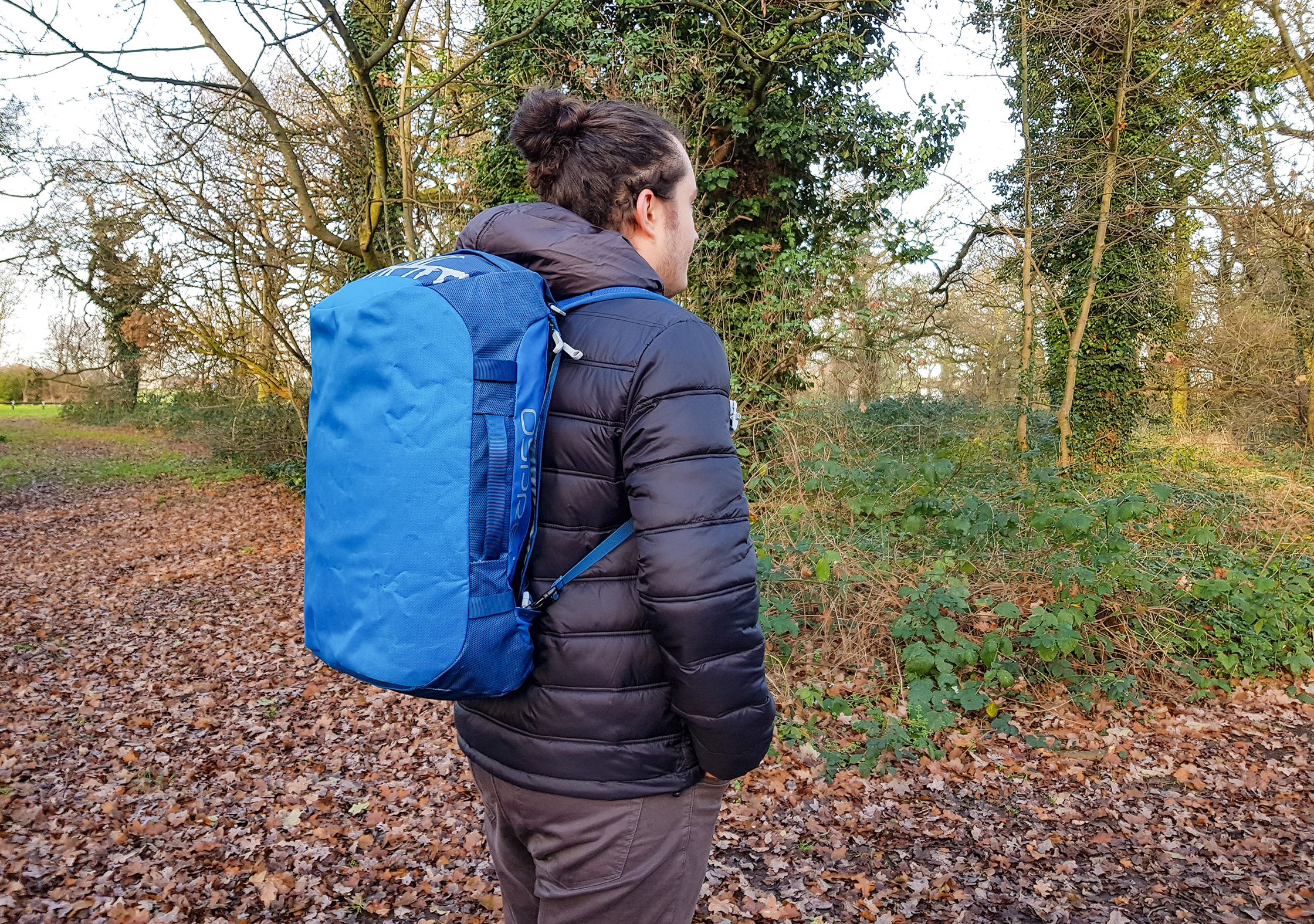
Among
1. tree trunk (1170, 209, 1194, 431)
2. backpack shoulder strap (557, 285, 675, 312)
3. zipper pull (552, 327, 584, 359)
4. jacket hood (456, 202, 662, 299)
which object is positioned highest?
tree trunk (1170, 209, 1194, 431)

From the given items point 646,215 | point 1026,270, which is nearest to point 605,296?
point 646,215

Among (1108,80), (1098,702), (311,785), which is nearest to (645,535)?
(311,785)

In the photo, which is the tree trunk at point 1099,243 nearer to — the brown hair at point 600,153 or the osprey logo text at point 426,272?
the brown hair at point 600,153

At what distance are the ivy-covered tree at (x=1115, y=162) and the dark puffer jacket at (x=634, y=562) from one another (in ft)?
31.5

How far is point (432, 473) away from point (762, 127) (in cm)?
868

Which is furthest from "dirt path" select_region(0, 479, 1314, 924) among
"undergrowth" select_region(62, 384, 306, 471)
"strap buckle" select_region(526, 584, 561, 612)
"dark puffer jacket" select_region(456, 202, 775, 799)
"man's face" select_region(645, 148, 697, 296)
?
"undergrowth" select_region(62, 384, 306, 471)

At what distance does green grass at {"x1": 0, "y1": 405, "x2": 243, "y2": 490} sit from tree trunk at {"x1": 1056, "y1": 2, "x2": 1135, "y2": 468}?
46.0 ft

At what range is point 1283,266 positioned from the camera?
34.0 feet

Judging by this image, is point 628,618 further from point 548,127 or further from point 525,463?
point 548,127

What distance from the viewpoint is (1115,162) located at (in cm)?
992

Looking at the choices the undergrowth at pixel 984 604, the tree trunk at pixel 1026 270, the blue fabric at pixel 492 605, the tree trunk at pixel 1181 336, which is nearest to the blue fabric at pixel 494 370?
the blue fabric at pixel 492 605

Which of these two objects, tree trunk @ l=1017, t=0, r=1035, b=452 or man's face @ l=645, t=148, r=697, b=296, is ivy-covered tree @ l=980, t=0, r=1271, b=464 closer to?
tree trunk @ l=1017, t=0, r=1035, b=452

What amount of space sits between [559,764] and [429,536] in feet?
1.44

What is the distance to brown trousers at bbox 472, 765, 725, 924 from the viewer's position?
127 cm
